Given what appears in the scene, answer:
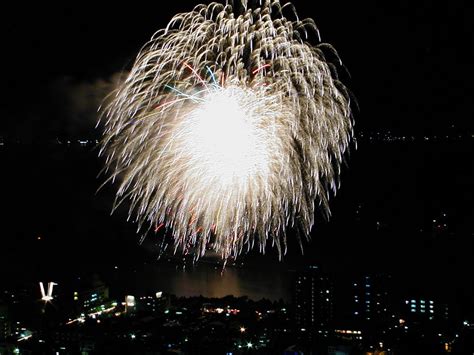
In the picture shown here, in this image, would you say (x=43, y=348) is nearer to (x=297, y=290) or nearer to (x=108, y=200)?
(x=297, y=290)

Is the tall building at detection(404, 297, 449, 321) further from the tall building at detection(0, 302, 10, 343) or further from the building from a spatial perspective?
the tall building at detection(0, 302, 10, 343)

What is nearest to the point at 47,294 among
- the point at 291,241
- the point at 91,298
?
the point at 91,298

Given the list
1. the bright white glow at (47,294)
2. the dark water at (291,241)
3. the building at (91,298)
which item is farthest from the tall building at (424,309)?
the bright white glow at (47,294)

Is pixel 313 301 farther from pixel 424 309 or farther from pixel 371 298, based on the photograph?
pixel 424 309

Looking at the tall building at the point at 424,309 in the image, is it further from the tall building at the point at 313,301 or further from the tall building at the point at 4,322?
the tall building at the point at 4,322

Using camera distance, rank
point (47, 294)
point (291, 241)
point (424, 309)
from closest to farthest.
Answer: point (424, 309) → point (47, 294) → point (291, 241)

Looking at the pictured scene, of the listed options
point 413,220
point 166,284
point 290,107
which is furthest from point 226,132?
point 413,220
